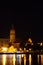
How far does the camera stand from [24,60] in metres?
2.30

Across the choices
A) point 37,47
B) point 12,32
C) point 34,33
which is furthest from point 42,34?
point 37,47

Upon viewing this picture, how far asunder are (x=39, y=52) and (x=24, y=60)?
269 mm

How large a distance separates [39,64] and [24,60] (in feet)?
0.86

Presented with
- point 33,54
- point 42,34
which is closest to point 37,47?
point 33,54

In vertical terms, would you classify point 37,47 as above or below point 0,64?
above

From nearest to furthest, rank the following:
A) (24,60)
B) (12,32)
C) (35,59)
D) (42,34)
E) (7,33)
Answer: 1. (35,59)
2. (24,60)
3. (12,32)
4. (42,34)
5. (7,33)

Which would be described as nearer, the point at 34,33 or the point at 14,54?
the point at 14,54

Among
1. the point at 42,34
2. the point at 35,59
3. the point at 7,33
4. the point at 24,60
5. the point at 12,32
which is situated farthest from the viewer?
the point at 7,33

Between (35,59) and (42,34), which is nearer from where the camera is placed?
(35,59)

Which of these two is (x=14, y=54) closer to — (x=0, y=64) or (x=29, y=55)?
(x=29, y=55)

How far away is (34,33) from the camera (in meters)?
9.82

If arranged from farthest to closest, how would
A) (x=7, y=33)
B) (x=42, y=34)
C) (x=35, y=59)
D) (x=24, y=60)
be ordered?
(x=7, y=33) → (x=42, y=34) → (x=24, y=60) → (x=35, y=59)

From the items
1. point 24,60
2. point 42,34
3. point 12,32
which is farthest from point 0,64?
point 42,34

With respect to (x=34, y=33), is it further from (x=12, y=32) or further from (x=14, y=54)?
(x=14, y=54)
